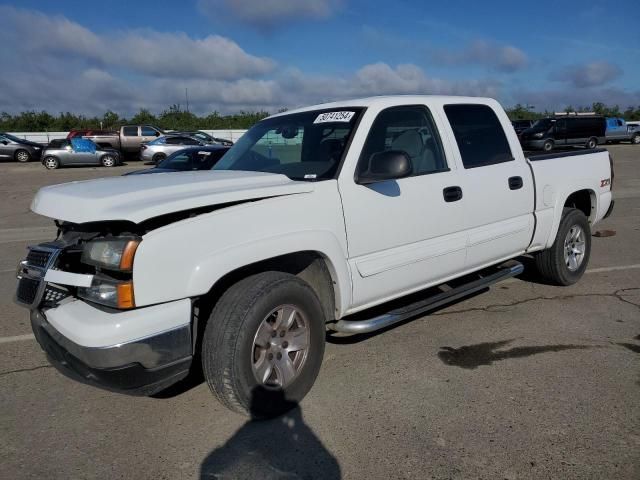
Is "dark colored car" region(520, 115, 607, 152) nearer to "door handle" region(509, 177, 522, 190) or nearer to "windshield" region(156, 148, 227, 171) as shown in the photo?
"windshield" region(156, 148, 227, 171)

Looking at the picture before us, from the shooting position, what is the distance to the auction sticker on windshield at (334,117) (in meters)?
3.86

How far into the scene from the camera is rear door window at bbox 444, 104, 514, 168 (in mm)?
4375

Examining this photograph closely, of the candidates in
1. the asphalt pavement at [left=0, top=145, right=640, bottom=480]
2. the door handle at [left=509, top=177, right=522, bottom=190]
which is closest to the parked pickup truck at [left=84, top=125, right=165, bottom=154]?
the asphalt pavement at [left=0, top=145, right=640, bottom=480]

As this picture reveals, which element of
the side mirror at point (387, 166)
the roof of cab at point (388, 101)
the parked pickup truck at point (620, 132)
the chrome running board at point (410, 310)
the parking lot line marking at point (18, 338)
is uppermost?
the parked pickup truck at point (620, 132)

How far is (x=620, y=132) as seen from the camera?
117ft

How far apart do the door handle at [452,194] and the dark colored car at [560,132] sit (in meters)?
27.5

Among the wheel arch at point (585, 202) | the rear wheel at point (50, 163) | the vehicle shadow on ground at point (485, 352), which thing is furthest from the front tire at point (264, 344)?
the rear wheel at point (50, 163)

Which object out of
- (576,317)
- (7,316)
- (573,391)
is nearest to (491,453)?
(573,391)

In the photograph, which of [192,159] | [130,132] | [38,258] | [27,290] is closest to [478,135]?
[38,258]

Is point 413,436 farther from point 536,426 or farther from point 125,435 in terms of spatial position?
point 125,435

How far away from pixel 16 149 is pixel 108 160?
6.41 metres

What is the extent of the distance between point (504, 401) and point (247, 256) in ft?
6.03

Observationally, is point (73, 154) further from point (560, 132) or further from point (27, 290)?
point (560, 132)

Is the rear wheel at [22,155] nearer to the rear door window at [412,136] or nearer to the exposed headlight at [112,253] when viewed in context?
the rear door window at [412,136]
